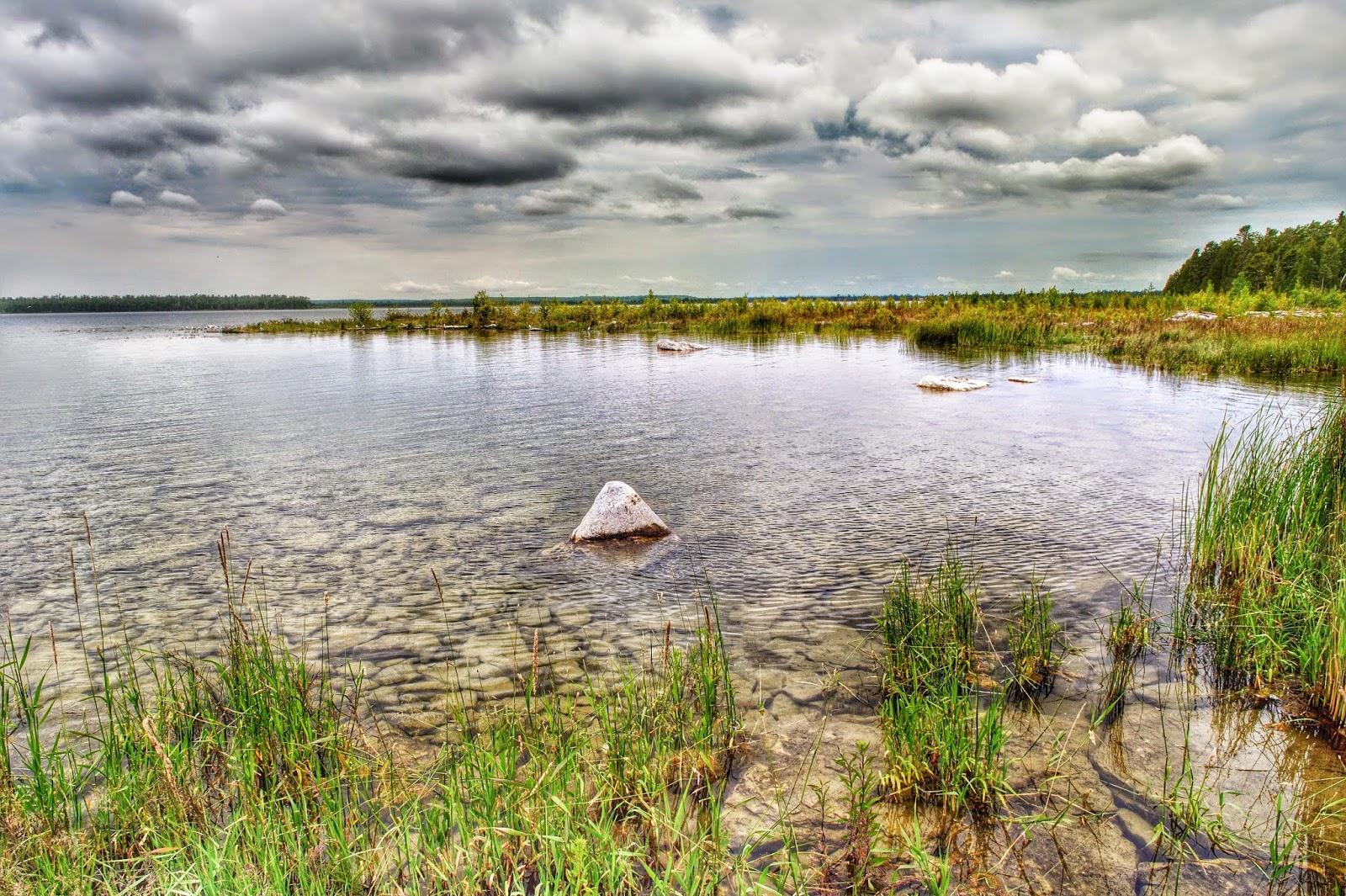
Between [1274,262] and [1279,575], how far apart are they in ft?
364

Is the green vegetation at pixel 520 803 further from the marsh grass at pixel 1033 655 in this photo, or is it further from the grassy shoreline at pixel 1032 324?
the grassy shoreline at pixel 1032 324

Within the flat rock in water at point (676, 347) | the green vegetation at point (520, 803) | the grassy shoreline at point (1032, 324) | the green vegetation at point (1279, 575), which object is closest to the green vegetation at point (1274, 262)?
the grassy shoreline at point (1032, 324)

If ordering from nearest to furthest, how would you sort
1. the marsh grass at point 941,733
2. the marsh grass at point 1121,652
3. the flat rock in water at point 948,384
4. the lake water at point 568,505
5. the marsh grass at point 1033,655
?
the marsh grass at point 941,733
the marsh grass at point 1121,652
the marsh grass at point 1033,655
the lake water at point 568,505
the flat rock in water at point 948,384

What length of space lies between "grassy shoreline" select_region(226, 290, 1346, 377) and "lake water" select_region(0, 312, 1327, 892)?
19.1 feet

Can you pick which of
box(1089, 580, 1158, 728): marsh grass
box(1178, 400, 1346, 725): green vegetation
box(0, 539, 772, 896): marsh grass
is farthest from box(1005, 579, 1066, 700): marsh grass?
box(0, 539, 772, 896): marsh grass

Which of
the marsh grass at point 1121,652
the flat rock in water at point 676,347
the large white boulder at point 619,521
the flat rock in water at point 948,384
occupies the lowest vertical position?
the marsh grass at point 1121,652

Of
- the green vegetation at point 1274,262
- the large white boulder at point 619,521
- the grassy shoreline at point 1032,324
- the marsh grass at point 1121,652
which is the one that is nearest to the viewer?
the marsh grass at point 1121,652

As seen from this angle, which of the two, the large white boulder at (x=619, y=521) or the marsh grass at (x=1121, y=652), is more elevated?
the large white boulder at (x=619, y=521)

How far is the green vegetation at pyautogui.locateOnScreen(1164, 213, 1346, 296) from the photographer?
74.5 m

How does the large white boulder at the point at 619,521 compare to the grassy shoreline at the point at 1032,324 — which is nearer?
the large white boulder at the point at 619,521

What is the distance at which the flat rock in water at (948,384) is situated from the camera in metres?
23.4

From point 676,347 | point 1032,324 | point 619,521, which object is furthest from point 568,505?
point 1032,324

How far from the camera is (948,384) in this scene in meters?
23.5

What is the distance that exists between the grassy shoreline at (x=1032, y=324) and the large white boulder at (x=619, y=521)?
75.5 feet
